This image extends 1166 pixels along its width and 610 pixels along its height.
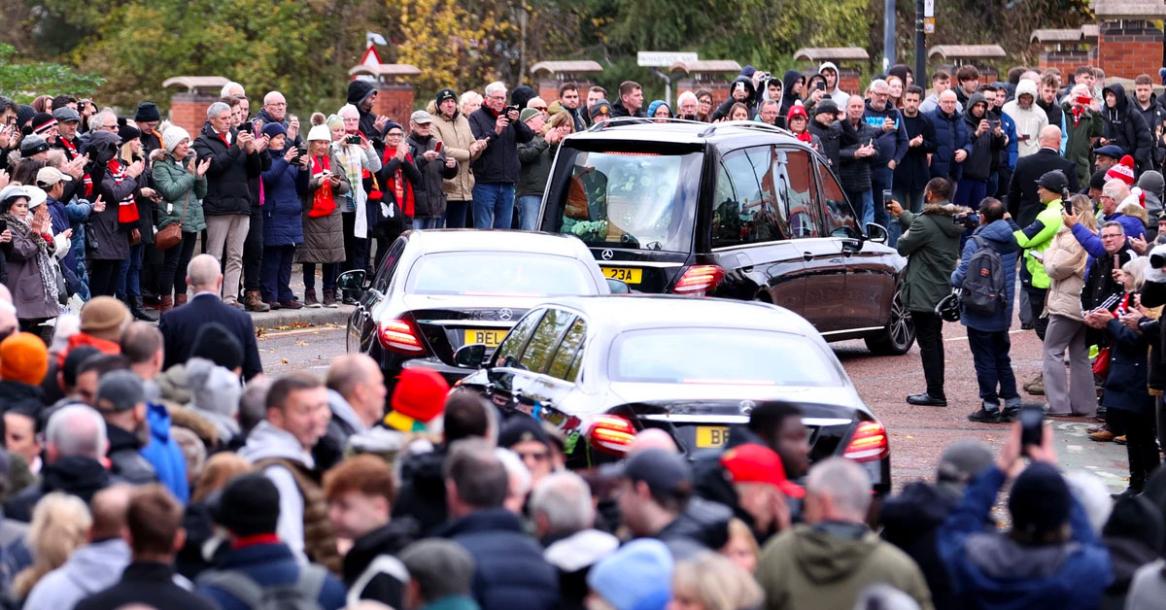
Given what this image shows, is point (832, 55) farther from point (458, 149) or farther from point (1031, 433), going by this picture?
point (1031, 433)

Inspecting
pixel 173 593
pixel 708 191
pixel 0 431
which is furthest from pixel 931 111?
pixel 173 593

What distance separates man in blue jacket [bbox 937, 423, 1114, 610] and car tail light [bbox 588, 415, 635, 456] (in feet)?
10.3

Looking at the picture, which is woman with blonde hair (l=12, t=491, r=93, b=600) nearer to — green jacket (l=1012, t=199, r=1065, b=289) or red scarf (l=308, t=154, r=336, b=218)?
green jacket (l=1012, t=199, r=1065, b=289)

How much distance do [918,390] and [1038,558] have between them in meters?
9.70

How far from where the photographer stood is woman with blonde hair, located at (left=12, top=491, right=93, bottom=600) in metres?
6.75

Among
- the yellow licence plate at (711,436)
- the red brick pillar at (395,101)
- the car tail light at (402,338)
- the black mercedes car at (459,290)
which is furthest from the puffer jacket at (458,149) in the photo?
the yellow licence plate at (711,436)

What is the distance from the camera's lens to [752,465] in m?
7.66

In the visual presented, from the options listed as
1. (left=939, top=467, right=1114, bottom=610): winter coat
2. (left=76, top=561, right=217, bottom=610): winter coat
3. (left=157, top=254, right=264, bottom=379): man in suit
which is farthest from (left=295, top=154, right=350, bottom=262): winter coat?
(left=76, top=561, right=217, bottom=610): winter coat

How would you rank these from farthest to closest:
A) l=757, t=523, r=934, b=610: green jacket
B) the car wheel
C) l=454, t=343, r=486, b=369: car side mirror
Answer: the car wheel < l=454, t=343, r=486, b=369: car side mirror < l=757, t=523, r=934, b=610: green jacket

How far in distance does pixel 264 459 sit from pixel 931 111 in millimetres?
16744

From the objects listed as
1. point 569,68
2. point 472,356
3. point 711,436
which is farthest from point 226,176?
point 569,68

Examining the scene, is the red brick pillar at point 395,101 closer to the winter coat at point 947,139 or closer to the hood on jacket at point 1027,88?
the winter coat at point 947,139

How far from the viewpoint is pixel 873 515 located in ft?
31.2

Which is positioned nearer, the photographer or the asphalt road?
the asphalt road
